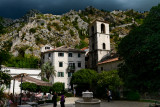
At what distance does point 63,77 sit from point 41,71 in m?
6.32

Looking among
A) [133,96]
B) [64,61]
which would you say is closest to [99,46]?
[64,61]

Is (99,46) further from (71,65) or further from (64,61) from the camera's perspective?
(64,61)

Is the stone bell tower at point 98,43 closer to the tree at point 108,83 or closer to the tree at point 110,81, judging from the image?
the tree at point 108,83

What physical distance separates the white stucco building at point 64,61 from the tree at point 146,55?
2775 centimetres

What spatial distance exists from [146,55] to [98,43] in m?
31.3

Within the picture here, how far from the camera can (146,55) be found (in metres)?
12.4

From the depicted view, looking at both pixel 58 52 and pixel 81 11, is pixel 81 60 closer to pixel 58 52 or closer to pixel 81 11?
pixel 58 52

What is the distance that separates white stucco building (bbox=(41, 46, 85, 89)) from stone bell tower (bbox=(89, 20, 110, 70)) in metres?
3.70

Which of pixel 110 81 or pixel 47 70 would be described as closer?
pixel 110 81

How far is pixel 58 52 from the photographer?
42.5 meters

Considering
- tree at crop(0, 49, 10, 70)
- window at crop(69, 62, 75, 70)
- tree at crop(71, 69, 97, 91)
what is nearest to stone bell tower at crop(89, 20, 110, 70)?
window at crop(69, 62, 75, 70)

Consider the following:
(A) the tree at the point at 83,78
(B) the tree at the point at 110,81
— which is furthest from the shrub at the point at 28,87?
(B) the tree at the point at 110,81

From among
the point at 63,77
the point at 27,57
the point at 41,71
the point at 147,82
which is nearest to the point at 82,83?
the point at 63,77

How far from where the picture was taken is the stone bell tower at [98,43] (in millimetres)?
43250
